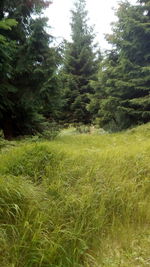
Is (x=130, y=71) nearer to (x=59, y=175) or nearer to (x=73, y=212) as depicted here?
(x=59, y=175)

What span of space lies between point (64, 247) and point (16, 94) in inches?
180

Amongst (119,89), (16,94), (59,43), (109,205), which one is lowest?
(109,205)

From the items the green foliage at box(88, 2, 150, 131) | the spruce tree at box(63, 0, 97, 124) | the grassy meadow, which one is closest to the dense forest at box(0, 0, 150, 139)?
the green foliage at box(88, 2, 150, 131)

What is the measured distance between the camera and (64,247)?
150cm

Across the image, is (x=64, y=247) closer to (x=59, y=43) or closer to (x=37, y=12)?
(x=59, y=43)

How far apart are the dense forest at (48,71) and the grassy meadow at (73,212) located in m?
2.35

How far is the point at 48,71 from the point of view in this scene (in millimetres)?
5336

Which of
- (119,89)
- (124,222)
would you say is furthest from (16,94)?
(124,222)

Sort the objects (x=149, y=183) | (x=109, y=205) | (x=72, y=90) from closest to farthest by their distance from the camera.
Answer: (x=109, y=205) < (x=149, y=183) < (x=72, y=90)

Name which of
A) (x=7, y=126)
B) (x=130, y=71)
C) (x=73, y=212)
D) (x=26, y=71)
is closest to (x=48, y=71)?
(x=26, y=71)

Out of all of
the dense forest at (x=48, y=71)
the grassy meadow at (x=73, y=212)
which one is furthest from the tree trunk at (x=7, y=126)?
the grassy meadow at (x=73, y=212)

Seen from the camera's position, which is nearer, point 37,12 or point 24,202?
point 24,202

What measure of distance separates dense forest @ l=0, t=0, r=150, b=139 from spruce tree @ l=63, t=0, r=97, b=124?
302 cm

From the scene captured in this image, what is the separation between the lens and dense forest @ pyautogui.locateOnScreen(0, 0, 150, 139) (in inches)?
204
